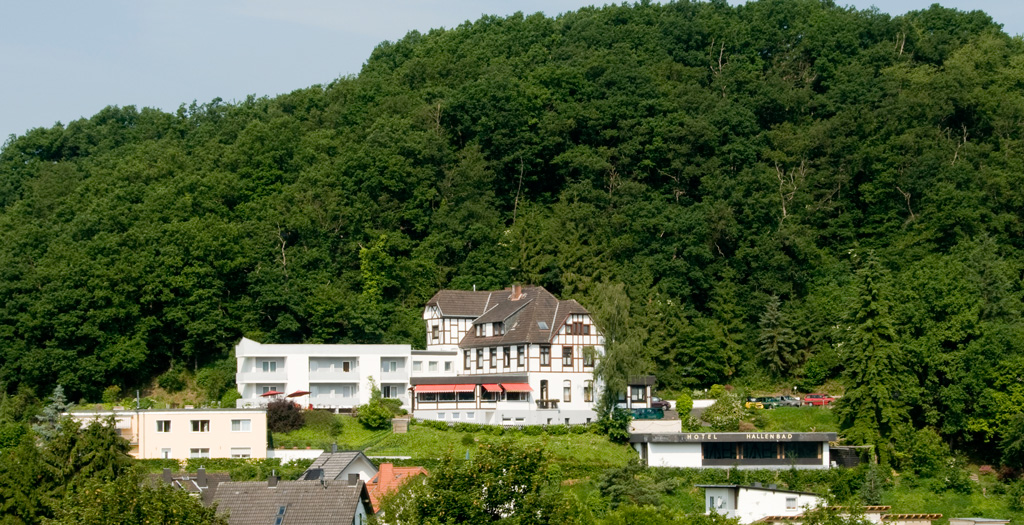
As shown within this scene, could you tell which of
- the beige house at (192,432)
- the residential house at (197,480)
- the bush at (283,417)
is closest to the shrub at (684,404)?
the bush at (283,417)

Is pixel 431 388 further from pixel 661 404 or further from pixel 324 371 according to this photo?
pixel 661 404

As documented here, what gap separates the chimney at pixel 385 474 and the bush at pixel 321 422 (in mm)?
12672

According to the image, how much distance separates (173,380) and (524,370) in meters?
21.2

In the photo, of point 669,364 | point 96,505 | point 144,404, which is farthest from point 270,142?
point 96,505

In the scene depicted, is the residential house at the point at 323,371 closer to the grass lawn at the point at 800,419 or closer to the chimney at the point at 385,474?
the chimney at the point at 385,474

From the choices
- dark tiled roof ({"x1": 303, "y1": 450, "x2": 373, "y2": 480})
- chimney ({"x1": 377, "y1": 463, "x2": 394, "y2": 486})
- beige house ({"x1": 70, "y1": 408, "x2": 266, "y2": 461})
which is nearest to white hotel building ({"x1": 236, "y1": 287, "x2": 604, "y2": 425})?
beige house ({"x1": 70, "y1": 408, "x2": 266, "y2": 461})

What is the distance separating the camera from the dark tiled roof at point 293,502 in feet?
175

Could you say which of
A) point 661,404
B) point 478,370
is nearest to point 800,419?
point 661,404

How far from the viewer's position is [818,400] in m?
84.6

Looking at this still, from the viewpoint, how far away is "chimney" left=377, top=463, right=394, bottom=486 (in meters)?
64.1

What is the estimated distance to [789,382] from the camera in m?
90.4

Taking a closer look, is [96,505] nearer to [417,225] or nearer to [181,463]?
[181,463]

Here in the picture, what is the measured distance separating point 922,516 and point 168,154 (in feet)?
219

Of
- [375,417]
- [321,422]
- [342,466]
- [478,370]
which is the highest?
[478,370]
